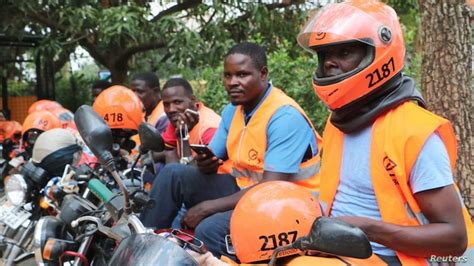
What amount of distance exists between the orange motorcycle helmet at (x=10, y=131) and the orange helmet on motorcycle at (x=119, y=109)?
302 centimetres

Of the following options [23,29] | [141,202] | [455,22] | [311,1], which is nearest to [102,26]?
[23,29]

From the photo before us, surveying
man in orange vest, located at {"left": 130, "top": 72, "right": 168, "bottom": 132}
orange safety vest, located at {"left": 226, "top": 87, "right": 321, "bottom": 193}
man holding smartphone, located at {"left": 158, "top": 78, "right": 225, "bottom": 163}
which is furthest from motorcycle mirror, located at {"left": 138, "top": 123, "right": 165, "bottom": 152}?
man in orange vest, located at {"left": 130, "top": 72, "right": 168, "bottom": 132}

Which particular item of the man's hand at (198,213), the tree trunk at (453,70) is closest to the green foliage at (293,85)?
the tree trunk at (453,70)

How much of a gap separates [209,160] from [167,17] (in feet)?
16.2

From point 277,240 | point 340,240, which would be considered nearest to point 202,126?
point 277,240

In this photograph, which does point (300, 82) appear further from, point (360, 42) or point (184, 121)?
point (360, 42)

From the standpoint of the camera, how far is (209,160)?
3551mm

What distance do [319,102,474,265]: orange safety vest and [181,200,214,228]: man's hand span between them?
140 cm

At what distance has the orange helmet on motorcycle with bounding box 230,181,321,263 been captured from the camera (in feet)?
6.88

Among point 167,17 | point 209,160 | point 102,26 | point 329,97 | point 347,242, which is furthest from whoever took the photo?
point 167,17

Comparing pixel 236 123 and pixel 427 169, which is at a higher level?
pixel 427 169

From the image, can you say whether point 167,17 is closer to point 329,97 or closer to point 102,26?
point 102,26

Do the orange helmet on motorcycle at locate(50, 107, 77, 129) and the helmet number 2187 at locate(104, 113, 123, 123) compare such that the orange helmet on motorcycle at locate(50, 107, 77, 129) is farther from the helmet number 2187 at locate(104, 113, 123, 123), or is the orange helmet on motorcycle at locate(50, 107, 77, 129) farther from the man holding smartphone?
the man holding smartphone

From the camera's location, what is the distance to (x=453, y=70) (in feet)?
14.3
